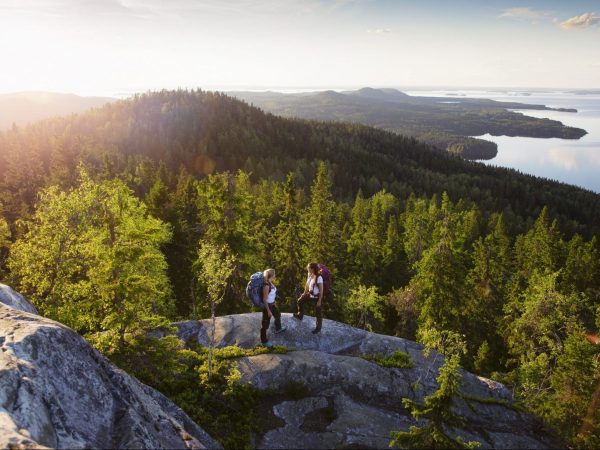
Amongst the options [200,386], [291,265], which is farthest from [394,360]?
[291,265]

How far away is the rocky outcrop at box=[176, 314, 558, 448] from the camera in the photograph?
11.5 m

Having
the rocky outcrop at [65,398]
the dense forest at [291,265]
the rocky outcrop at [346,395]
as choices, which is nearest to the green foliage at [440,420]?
the rocky outcrop at [346,395]

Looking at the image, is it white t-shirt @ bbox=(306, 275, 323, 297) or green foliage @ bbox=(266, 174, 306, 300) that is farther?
green foliage @ bbox=(266, 174, 306, 300)

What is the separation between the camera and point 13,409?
569 centimetres

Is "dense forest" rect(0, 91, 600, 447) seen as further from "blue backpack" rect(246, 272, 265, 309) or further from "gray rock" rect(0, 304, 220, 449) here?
"gray rock" rect(0, 304, 220, 449)

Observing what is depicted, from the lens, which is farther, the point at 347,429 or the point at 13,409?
the point at 347,429

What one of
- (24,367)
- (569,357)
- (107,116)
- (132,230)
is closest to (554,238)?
(569,357)

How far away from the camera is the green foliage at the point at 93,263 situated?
13547mm

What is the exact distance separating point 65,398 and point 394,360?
11812mm

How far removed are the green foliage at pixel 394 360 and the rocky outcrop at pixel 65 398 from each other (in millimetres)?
8561

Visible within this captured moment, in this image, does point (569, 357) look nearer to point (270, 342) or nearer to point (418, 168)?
point (270, 342)

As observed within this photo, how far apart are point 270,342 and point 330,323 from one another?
4.01m

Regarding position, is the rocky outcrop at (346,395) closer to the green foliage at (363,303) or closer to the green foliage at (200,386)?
the green foliage at (200,386)

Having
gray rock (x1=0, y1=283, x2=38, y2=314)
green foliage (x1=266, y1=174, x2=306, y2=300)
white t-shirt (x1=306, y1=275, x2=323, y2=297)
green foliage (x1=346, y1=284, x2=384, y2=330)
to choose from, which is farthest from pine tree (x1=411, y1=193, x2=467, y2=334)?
gray rock (x1=0, y1=283, x2=38, y2=314)
